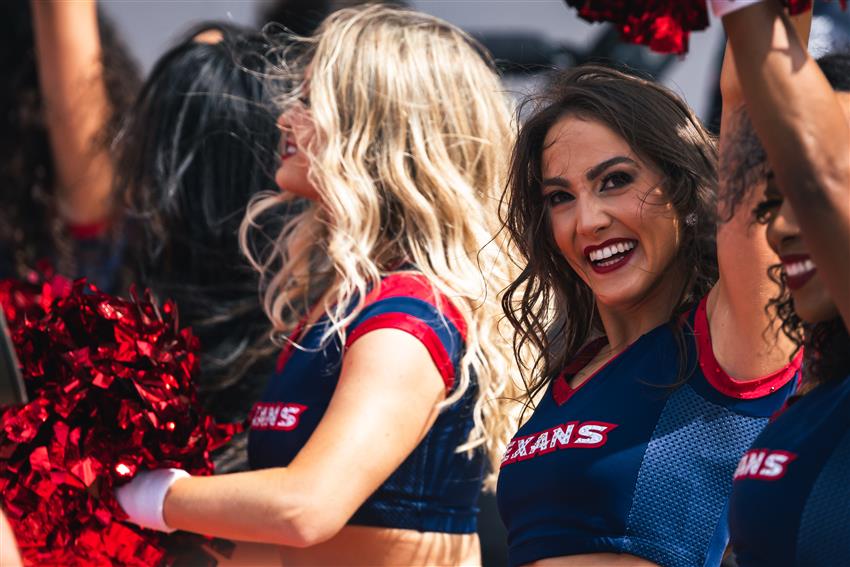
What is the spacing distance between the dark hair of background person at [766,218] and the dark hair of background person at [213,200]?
1.87 metres

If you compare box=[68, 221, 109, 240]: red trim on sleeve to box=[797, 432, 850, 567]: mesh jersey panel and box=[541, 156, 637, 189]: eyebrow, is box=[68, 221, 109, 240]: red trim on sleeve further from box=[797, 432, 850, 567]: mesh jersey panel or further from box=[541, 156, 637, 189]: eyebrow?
box=[797, 432, 850, 567]: mesh jersey panel

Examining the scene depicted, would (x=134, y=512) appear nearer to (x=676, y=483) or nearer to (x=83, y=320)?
(x=83, y=320)

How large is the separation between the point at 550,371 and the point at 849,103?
2.76 feet

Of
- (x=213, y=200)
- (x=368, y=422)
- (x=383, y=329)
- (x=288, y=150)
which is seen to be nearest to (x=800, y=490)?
(x=368, y=422)

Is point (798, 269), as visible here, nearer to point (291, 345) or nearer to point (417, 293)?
point (417, 293)

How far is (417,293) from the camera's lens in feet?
8.06

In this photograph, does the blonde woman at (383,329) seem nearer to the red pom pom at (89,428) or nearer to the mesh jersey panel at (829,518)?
the red pom pom at (89,428)

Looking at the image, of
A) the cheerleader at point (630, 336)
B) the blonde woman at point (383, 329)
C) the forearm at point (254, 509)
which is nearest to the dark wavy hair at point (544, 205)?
the cheerleader at point (630, 336)

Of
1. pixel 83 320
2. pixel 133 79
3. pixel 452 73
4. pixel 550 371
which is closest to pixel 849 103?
pixel 550 371

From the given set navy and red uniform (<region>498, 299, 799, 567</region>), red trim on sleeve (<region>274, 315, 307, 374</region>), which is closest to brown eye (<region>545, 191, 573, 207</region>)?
navy and red uniform (<region>498, 299, 799, 567</region>)

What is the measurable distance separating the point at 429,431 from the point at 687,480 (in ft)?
2.33

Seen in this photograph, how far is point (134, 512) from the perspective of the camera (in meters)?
2.32

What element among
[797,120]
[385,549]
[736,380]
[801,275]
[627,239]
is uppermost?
[797,120]

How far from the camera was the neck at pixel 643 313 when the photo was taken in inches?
81.6
